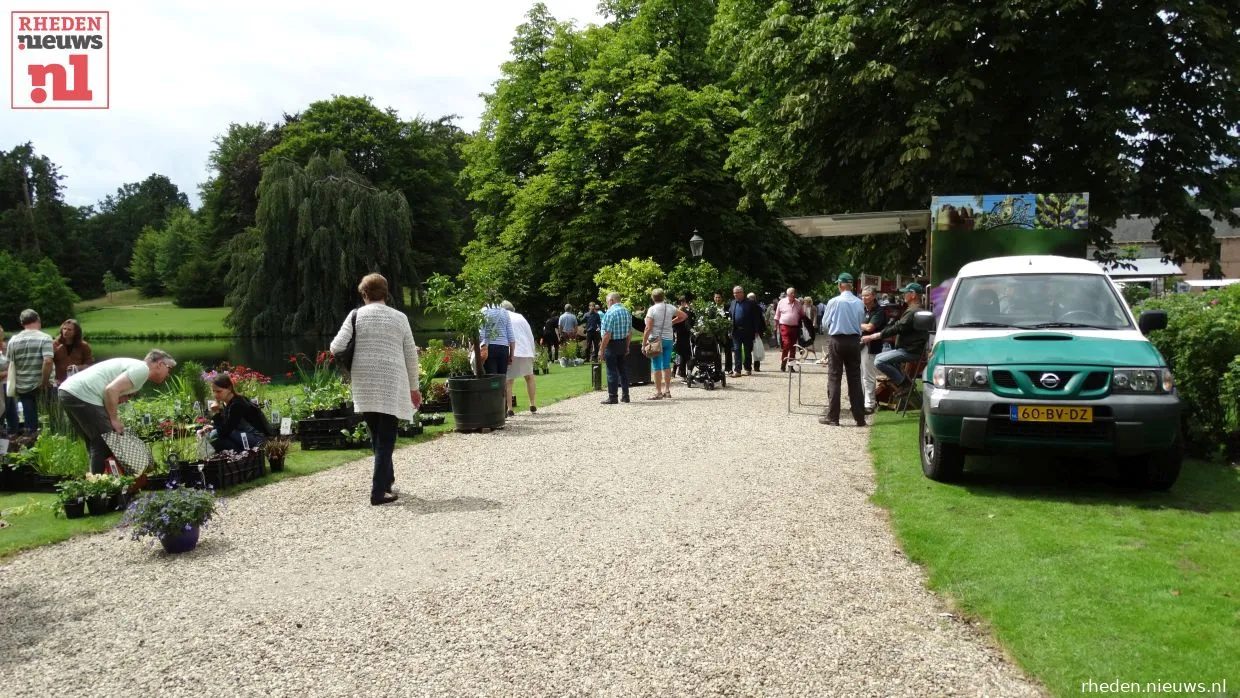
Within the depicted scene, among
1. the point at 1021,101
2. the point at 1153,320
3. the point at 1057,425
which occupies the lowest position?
the point at 1057,425

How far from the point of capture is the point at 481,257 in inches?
1468

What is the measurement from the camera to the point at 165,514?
6.04 m

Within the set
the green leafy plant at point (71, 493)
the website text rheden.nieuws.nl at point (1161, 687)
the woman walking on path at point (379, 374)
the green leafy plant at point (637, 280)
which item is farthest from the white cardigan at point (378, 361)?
the green leafy plant at point (637, 280)

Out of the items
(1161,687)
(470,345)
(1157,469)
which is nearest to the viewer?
(1161,687)

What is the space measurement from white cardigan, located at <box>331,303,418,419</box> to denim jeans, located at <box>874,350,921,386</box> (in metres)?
6.87

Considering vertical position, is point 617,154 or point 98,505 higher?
point 617,154

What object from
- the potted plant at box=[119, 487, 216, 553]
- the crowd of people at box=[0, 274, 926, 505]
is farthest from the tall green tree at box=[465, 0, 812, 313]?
the potted plant at box=[119, 487, 216, 553]

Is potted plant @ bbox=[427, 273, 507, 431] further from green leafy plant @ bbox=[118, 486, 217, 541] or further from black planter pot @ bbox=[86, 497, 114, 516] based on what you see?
green leafy plant @ bbox=[118, 486, 217, 541]

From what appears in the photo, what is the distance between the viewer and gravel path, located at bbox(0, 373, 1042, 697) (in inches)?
155

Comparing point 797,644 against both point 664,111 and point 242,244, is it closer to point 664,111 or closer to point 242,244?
point 664,111

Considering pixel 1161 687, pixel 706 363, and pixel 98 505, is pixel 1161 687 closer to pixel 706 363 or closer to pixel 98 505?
pixel 98 505

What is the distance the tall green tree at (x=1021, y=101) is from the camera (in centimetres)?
1527

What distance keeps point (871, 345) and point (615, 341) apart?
13.7 feet

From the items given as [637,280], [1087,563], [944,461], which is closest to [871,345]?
[944,461]
